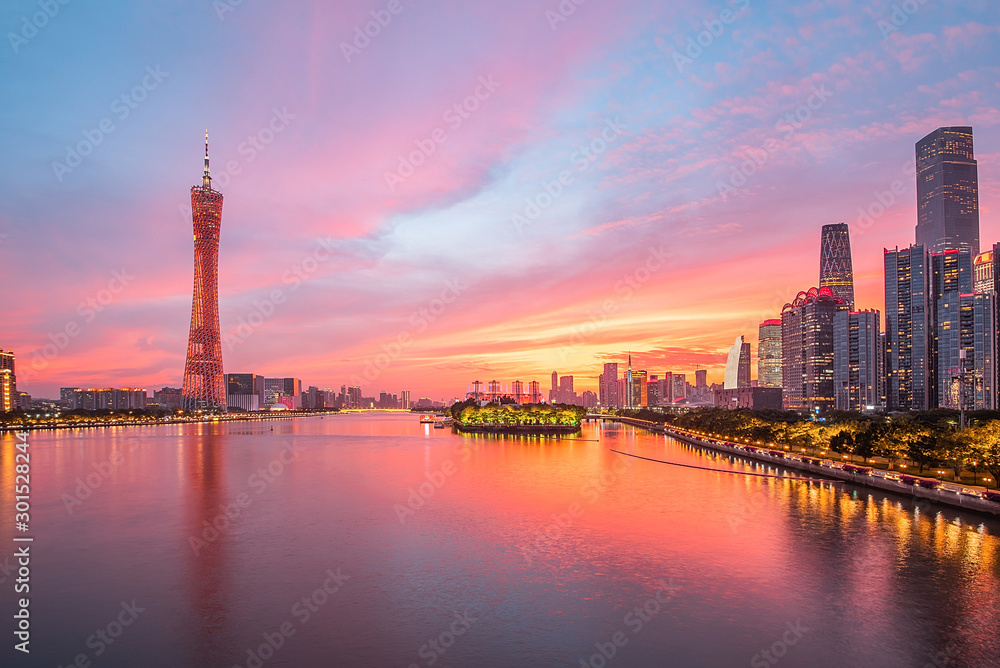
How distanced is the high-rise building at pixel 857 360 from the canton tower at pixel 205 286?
137 m

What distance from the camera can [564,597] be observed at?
18.6m

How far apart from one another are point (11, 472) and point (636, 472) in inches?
1760

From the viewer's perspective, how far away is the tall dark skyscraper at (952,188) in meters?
181

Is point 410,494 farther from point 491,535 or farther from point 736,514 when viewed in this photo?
point 736,514

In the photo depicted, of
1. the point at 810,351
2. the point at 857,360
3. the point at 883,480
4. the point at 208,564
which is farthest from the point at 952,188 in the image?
the point at 208,564

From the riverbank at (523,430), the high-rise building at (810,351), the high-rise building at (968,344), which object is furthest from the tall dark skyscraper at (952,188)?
the riverbank at (523,430)

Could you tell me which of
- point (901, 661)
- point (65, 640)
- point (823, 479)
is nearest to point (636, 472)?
point (823, 479)

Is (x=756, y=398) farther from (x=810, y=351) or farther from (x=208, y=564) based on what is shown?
(x=208, y=564)

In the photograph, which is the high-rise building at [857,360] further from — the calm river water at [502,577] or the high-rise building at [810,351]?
the calm river water at [502,577]

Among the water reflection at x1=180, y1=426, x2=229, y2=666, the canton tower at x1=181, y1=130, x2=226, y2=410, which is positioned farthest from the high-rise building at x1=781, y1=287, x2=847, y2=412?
the water reflection at x1=180, y1=426, x2=229, y2=666

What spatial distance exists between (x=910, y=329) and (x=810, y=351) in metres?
32.3

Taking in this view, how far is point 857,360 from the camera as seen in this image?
150 m

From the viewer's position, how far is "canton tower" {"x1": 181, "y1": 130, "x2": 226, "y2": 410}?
424 feet

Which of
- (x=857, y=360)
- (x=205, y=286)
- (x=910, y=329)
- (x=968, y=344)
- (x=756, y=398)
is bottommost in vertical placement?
(x=756, y=398)
